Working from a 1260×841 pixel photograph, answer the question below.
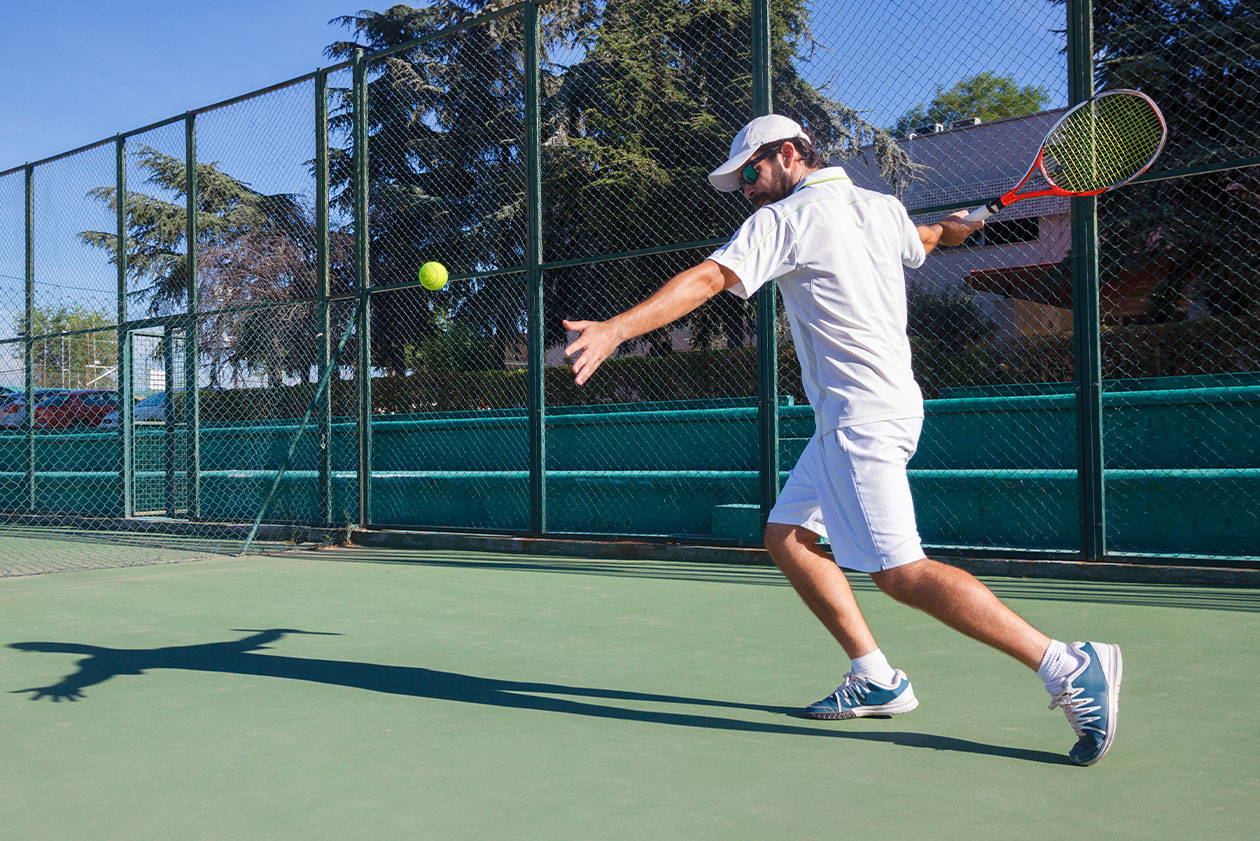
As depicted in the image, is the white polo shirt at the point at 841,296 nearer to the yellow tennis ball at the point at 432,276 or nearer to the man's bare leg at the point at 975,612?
the man's bare leg at the point at 975,612

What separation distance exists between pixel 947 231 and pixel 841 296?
65 cm

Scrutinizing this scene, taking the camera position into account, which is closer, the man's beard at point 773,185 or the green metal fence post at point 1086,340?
the man's beard at point 773,185

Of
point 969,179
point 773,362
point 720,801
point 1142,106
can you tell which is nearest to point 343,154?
point 969,179

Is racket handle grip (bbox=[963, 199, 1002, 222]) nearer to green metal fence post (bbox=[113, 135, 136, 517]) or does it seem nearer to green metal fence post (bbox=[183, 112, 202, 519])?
green metal fence post (bbox=[183, 112, 202, 519])

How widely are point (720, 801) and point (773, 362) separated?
471 centimetres

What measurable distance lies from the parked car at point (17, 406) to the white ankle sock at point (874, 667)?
1225 centimetres

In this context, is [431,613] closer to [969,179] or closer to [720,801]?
[720,801]

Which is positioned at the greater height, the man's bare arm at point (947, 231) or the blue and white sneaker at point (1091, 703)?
the man's bare arm at point (947, 231)

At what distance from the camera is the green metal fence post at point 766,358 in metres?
6.88

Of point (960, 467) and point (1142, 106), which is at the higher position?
point (1142, 106)

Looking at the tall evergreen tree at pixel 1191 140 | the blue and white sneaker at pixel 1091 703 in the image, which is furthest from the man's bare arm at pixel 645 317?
the tall evergreen tree at pixel 1191 140

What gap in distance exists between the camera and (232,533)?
984 centimetres

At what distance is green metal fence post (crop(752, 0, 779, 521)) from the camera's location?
6883 millimetres

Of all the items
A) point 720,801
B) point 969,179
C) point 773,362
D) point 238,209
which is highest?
point 238,209
